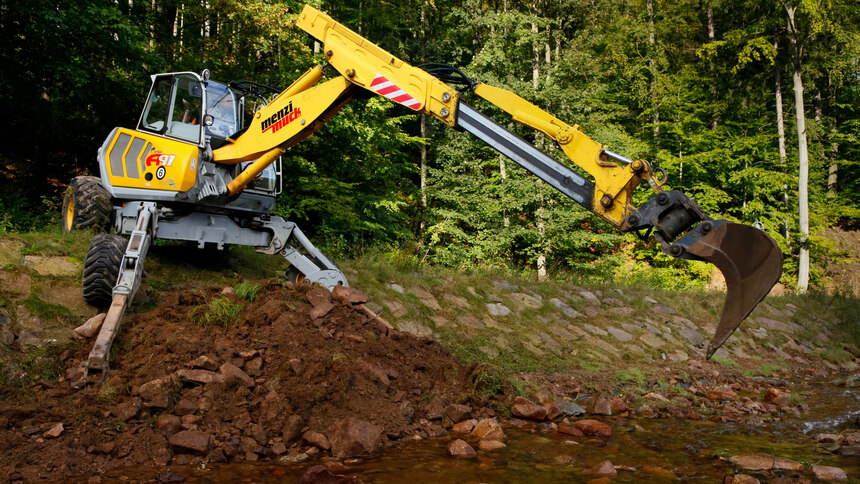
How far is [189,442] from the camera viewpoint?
4477 mm

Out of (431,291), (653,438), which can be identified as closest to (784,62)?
(431,291)

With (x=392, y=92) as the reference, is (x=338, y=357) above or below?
below

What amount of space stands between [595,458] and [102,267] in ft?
17.1

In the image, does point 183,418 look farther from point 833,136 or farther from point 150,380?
point 833,136

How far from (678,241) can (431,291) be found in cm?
594

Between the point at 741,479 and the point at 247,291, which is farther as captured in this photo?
the point at 247,291

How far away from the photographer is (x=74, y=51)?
40.3ft

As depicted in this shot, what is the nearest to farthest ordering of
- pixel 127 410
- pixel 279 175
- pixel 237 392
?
pixel 127 410 < pixel 237 392 < pixel 279 175

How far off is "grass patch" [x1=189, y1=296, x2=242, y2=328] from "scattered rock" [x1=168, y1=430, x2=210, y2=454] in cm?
164

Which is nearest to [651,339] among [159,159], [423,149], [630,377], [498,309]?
[630,377]

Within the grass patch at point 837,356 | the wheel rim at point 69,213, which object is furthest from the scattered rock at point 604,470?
the grass patch at point 837,356

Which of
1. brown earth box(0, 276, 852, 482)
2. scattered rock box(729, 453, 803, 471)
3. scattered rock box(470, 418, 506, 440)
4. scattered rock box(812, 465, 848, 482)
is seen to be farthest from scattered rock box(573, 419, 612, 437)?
scattered rock box(812, 465, 848, 482)

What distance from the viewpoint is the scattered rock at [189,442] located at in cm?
447

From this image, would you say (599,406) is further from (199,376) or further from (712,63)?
(712,63)
